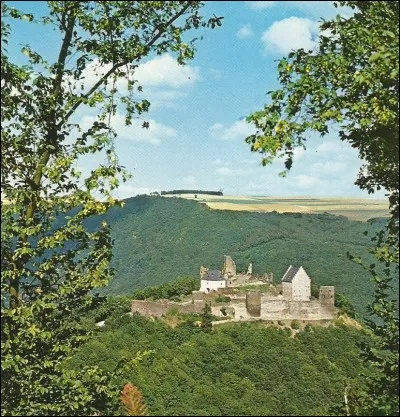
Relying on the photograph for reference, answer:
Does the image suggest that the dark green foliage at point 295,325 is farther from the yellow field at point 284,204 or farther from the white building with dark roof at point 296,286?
the yellow field at point 284,204

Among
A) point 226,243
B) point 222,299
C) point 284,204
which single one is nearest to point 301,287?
point 222,299

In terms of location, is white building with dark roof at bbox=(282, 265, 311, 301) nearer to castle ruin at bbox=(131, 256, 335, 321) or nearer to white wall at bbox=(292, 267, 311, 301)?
white wall at bbox=(292, 267, 311, 301)

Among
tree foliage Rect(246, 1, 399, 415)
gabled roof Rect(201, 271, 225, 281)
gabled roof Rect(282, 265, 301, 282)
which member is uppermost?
tree foliage Rect(246, 1, 399, 415)

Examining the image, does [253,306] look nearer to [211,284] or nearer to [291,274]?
[291,274]

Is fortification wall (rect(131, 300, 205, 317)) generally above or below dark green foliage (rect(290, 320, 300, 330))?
above

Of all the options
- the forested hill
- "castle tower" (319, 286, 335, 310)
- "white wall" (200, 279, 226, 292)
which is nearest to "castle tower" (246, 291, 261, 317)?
"castle tower" (319, 286, 335, 310)

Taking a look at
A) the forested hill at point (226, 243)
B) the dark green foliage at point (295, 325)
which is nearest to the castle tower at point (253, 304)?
the dark green foliage at point (295, 325)

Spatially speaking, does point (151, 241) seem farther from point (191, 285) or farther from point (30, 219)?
point (30, 219)

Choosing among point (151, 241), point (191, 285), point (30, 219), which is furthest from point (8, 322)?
point (151, 241)
